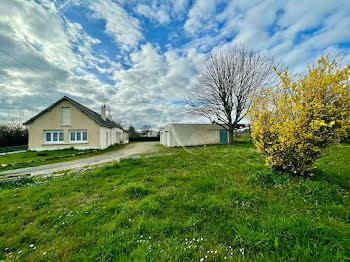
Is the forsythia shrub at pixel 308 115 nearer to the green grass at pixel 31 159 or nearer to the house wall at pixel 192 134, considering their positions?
the green grass at pixel 31 159

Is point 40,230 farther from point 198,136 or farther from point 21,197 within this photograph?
point 198,136

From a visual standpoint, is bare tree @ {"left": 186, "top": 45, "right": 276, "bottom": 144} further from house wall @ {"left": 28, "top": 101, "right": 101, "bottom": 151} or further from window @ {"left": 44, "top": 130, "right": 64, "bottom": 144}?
window @ {"left": 44, "top": 130, "right": 64, "bottom": 144}

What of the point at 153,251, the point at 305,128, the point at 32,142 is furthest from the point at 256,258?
the point at 32,142

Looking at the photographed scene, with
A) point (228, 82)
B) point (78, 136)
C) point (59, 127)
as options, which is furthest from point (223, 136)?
point (59, 127)

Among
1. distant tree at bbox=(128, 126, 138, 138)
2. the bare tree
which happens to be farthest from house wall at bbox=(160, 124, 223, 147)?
distant tree at bbox=(128, 126, 138, 138)

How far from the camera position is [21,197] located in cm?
413

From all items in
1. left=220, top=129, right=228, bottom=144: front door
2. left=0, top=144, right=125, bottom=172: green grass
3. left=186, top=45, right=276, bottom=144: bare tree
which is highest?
left=186, top=45, right=276, bottom=144: bare tree

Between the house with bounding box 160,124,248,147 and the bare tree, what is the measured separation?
2729 millimetres

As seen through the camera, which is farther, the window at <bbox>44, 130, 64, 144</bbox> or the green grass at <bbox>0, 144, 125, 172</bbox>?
the window at <bbox>44, 130, 64, 144</bbox>

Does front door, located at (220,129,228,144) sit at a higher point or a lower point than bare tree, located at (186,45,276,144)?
lower

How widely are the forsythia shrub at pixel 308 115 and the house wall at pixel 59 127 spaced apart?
19.4 meters

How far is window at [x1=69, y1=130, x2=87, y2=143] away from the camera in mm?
17359

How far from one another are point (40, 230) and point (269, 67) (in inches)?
873

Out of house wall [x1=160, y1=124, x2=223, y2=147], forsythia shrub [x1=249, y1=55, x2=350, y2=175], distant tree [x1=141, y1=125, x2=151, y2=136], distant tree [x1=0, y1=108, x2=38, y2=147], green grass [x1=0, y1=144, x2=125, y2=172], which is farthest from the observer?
distant tree [x1=141, y1=125, x2=151, y2=136]
